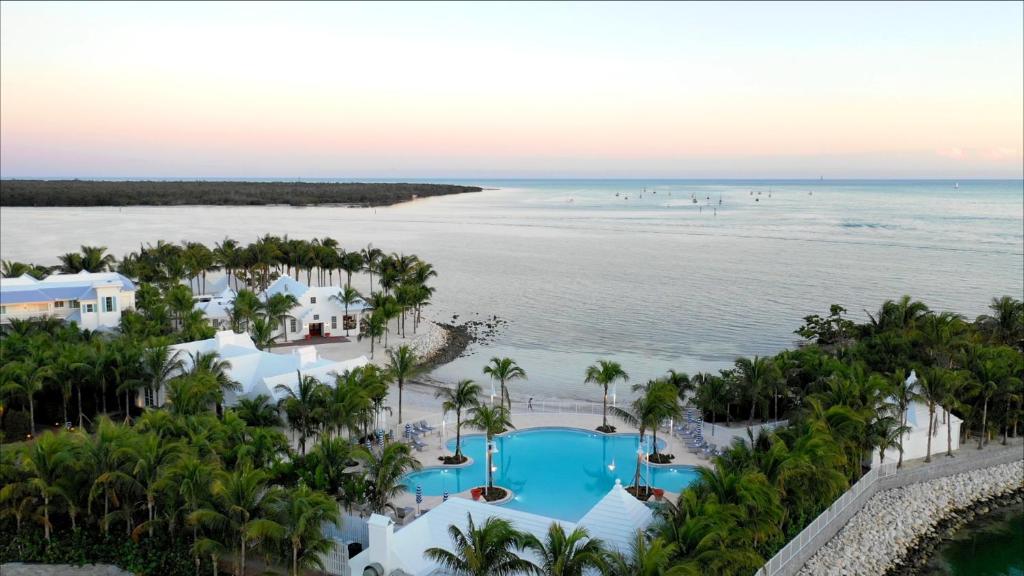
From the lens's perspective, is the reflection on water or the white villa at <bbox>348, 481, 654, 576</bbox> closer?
the white villa at <bbox>348, 481, 654, 576</bbox>

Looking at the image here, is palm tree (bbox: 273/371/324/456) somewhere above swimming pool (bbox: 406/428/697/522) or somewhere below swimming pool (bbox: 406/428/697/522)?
above

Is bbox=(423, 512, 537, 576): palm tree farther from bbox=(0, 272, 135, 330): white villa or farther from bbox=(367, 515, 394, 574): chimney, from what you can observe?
bbox=(0, 272, 135, 330): white villa

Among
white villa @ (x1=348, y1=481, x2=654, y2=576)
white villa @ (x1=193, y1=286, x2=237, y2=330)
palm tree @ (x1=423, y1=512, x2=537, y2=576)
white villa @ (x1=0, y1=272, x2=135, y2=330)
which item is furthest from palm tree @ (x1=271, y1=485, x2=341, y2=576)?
white villa @ (x1=193, y1=286, x2=237, y2=330)

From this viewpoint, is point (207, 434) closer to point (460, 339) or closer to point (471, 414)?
point (471, 414)

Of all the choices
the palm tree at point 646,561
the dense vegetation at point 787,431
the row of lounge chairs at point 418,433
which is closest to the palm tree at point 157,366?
the row of lounge chairs at point 418,433

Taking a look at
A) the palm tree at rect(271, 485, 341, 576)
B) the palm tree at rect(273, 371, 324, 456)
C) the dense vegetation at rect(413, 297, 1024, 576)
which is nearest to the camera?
the dense vegetation at rect(413, 297, 1024, 576)

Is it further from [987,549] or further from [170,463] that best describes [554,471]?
[987,549]

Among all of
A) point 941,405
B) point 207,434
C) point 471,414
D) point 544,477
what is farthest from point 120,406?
point 941,405
